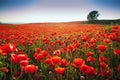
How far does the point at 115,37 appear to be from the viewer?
3.98 metres

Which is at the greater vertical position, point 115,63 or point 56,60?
point 56,60

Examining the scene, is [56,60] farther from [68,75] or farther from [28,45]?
[28,45]

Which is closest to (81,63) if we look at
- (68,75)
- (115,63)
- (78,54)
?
(68,75)

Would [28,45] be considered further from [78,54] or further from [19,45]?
[78,54]

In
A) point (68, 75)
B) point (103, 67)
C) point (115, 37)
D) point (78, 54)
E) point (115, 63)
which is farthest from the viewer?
point (78, 54)

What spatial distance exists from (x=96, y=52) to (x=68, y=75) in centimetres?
146

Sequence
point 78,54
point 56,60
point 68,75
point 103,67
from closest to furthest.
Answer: point 56,60 < point 103,67 < point 68,75 < point 78,54

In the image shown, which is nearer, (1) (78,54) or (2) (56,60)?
(2) (56,60)

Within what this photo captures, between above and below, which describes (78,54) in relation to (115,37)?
below

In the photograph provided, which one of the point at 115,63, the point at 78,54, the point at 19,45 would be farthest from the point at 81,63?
the point at 19,45

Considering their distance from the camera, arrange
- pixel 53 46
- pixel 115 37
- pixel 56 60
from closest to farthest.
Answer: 1. pixel 56 60
2. pixel 115 37
3. pixel 53 46

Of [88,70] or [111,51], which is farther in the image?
[111,51]

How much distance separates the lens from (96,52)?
4559 mm

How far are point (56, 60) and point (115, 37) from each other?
1658 mm
